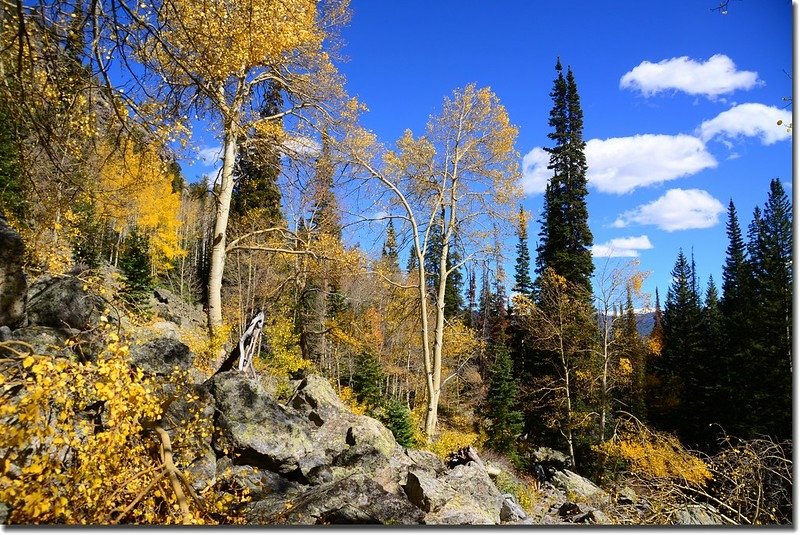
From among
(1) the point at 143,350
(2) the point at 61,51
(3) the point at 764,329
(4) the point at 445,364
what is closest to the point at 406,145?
(1) the point at 143,350

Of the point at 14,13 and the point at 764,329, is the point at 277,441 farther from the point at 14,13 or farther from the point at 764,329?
the point at 764,329

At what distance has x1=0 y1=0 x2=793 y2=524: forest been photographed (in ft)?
8.69

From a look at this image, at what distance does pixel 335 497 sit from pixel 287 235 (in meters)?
5.10

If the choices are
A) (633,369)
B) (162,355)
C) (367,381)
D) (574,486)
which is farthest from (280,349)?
A: (633,369)

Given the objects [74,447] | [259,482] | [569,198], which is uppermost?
[569,198]

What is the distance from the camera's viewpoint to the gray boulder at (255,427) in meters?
4.46

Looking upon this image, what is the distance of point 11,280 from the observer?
3922mm

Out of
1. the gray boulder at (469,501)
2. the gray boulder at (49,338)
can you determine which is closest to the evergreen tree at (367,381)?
the gray boulder at (469,501)

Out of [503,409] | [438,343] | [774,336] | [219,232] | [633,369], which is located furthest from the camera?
[503,409]

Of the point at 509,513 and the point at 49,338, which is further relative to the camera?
the point at 509,513

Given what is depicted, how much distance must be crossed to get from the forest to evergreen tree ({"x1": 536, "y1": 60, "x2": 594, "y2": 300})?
0.09 m

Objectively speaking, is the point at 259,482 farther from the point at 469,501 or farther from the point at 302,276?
the point at 302,276

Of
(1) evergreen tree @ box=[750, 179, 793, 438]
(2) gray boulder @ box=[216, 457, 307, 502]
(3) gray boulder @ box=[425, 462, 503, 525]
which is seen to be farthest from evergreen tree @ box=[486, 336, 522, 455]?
(2) gray boulder @ box=[216, 457, 307, 502]

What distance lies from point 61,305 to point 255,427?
7.06 ft
